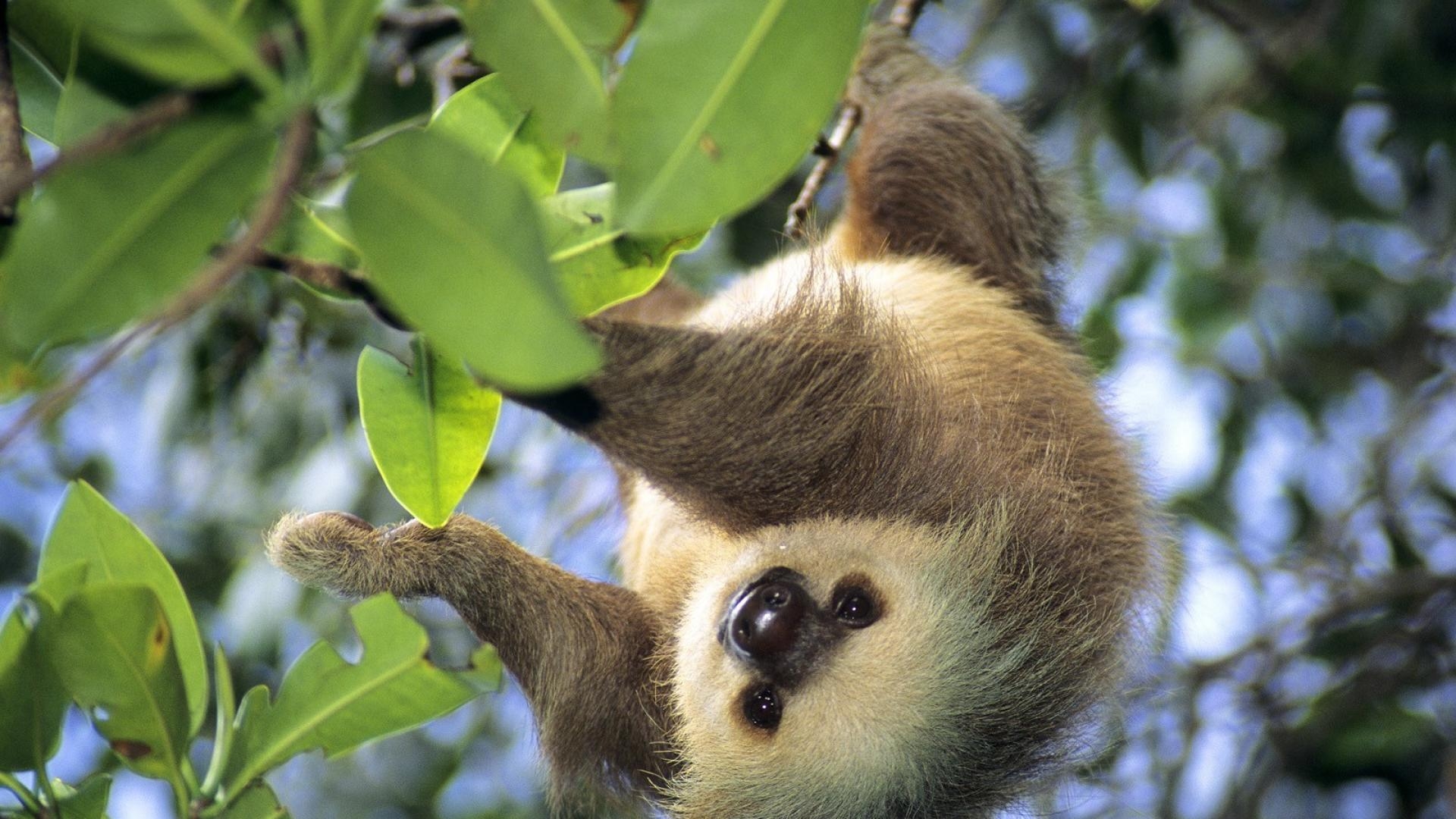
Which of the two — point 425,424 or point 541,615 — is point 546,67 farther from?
point 541,615

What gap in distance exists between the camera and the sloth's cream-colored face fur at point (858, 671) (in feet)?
8.95

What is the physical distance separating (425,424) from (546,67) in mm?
754

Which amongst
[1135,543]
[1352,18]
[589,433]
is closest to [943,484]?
[1135,543]

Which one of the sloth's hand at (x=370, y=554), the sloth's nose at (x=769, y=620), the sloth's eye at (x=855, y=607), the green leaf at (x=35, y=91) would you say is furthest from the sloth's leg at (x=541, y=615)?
Answer: the green leaf at (x=35, y=91)

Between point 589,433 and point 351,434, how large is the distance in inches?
87.8

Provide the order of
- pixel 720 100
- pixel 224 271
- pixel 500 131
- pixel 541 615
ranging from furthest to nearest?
pixel 541 615
pixel 500 131
pixel 720 100
pixel 224 271

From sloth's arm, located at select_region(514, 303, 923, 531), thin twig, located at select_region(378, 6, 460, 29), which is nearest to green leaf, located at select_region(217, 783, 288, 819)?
sloth's arm, located at select_region(514, 303, 923, 531)

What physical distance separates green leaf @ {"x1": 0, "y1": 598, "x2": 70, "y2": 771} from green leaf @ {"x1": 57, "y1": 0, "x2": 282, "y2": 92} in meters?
0.81

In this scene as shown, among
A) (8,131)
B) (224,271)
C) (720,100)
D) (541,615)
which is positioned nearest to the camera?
(224,271)

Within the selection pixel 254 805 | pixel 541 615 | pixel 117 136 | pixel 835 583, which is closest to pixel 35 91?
pixel 117 136

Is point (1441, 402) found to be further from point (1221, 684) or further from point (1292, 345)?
point (1221, 684)

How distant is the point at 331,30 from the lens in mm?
1144

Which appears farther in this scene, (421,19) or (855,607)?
(421,19)

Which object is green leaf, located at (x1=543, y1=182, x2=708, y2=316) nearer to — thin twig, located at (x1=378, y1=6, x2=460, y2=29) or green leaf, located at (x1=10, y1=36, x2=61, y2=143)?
green leaf, located at (x1=10, y1=36, x2=61, y2=143)
